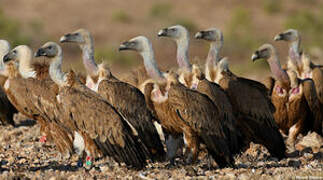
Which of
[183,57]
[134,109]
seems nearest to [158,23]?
[183,57]

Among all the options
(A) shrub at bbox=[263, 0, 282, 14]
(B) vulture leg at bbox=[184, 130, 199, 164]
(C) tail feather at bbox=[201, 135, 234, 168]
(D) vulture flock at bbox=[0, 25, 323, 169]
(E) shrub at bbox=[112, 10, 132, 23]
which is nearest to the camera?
(D) vulture flock at bbox=[0, 25, 323, 169]

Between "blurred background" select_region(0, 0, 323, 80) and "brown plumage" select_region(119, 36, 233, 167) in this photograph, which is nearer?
"brown plumage" select_region(119, 36, 233, 167)

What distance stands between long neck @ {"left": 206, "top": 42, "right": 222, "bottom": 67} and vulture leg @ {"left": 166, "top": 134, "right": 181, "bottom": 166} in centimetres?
188

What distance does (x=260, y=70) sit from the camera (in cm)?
2878

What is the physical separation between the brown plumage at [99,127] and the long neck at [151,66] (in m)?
1.43

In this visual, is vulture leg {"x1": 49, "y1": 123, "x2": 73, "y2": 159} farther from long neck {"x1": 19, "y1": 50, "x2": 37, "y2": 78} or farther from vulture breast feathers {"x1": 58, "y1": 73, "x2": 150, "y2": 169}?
long neck {"x1": 19, "y1": 50, "x2": 37, "y2": 78}

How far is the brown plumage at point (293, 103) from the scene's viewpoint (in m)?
10.5

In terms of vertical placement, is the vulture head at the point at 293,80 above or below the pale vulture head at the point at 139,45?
below

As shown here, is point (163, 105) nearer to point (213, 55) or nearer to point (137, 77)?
point (213, 55)

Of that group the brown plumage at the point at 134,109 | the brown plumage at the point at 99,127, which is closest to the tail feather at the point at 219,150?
the brown plumage at the point at 134,109

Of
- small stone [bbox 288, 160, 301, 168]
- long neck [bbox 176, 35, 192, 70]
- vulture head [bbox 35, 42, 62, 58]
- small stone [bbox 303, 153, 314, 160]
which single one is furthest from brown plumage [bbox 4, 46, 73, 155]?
small stone [bbox 303, 153, 314, 160]

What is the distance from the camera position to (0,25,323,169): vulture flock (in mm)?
8070

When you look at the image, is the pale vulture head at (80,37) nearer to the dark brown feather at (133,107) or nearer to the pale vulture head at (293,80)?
the dark brown feather at (133,107)

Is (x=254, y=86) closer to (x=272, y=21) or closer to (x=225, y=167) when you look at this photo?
(x=225, y=167)
